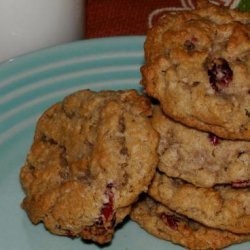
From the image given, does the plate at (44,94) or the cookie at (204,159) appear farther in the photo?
the plate at (44,94)

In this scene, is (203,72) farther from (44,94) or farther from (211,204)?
(44,94)

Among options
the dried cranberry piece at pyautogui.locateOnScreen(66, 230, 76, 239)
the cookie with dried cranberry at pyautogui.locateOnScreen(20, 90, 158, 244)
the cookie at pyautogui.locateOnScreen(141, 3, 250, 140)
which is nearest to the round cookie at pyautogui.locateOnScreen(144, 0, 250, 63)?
the cookie at pyautogui.locateOnScreen(141, 3, 250, 140)

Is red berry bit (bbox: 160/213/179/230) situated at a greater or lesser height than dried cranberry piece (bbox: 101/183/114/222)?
lesser

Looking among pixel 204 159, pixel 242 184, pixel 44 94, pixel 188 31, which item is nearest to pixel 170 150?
pixel 204 159

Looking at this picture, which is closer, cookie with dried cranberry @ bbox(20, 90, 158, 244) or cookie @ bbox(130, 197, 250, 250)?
cookie with dried cranberry @ bbox(20, 90, 158, 244)

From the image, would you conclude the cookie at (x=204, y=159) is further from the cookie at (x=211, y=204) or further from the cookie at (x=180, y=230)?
the cookie at (x=180, y=230)

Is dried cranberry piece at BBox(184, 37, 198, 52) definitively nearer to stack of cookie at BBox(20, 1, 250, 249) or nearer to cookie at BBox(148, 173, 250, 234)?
stack of cookie at BBox(20, 1, 250, 249)

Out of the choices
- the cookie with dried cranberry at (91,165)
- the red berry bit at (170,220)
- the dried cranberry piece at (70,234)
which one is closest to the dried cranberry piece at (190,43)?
the cookie with dried cranberry at (91,165)

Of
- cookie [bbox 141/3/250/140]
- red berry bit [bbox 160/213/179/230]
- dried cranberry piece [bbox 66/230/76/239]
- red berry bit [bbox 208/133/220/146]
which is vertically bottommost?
dried cranberry piece [bbox 66/230/76/239]
